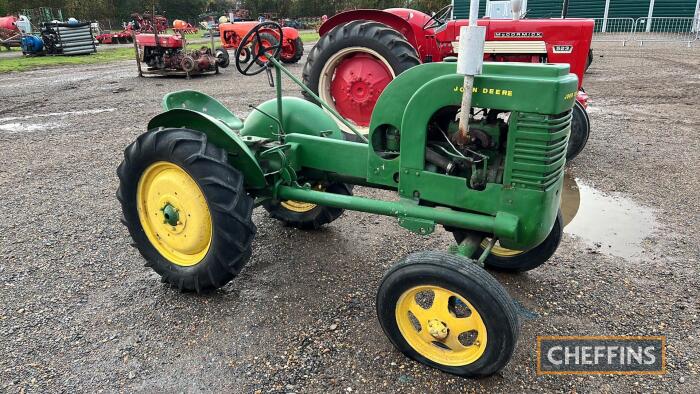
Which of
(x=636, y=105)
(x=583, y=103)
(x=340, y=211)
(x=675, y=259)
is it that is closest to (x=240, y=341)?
(x=340, y=211)

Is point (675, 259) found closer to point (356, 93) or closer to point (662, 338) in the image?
point (662, 338)

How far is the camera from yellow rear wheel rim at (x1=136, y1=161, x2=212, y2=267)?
2896 mm

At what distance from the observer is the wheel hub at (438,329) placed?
93.0 inches

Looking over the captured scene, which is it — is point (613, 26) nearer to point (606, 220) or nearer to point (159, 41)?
point (159, 41)

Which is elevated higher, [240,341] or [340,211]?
[340,211]

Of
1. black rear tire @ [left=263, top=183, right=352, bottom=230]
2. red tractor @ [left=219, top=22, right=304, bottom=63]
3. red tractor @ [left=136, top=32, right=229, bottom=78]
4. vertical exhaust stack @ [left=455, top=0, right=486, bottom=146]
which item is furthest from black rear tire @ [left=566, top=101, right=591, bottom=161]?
red tractor @ [left=219, top=22, right=304, bottom=63]

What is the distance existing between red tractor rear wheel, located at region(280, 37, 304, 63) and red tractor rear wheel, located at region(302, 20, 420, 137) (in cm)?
1099

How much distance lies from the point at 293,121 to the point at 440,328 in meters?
1.83

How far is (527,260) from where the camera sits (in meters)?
3.13

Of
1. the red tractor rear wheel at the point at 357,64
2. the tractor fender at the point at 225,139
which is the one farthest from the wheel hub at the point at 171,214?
the red tractor rear wheel at the point at 357,64

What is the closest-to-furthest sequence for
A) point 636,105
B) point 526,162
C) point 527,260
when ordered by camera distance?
1. point 526,162
2. point 527,260
3. point 636,105

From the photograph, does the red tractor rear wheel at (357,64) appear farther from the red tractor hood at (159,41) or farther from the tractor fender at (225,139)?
the red tractor hood at (159,41)

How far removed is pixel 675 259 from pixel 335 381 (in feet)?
8.73

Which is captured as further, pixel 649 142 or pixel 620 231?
pixel 649 142
